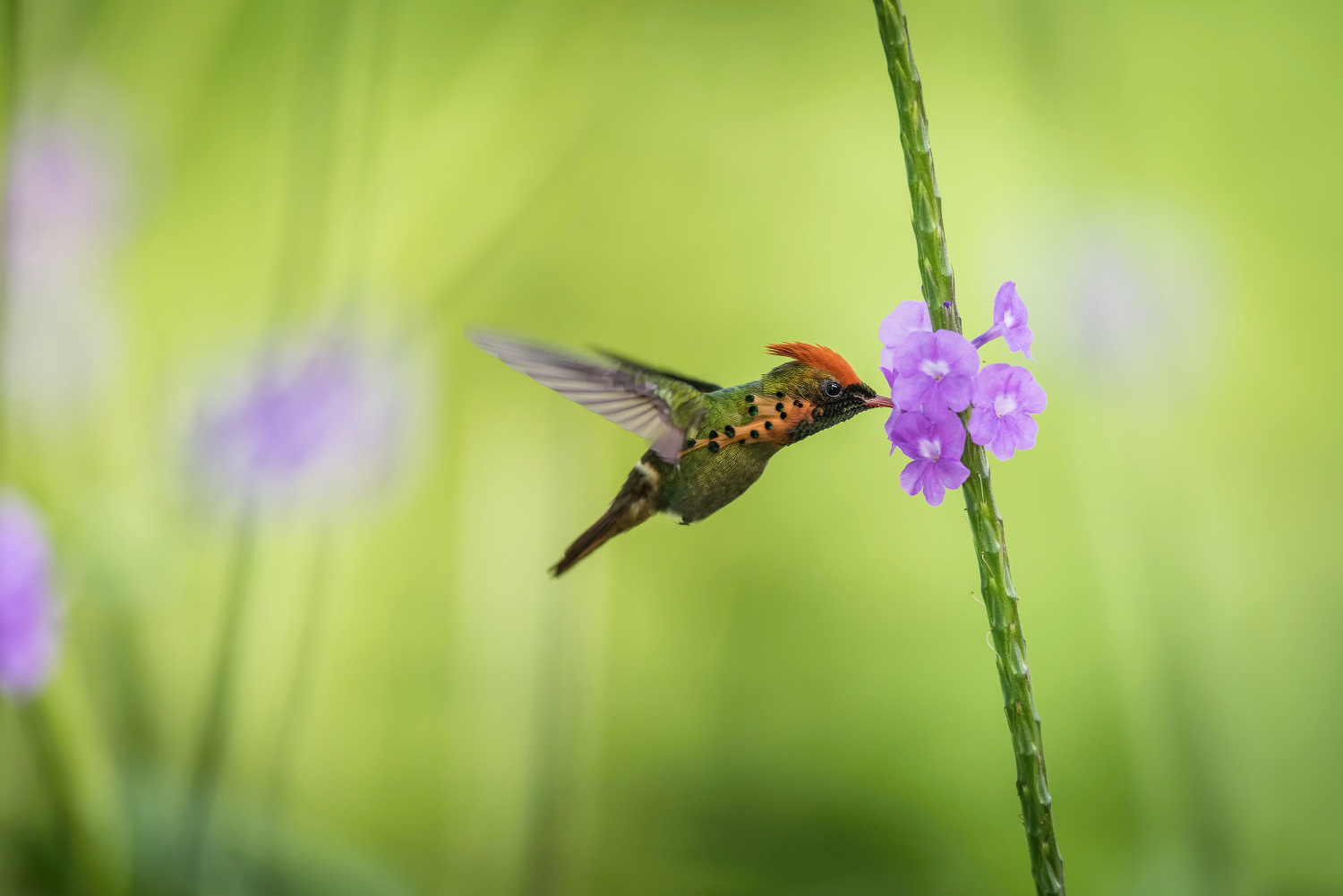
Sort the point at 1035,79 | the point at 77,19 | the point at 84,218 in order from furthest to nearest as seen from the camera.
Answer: the point at 84,218 < the point at 77,19 < the point at 1035,79

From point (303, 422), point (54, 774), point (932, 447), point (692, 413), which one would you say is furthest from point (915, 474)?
point (303, 422)

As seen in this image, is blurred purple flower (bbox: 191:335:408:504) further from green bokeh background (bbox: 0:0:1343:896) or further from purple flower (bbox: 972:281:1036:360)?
purple flower (bbox: 972:281:1036:360)

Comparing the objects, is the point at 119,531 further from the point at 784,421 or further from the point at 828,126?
the point at 828,126

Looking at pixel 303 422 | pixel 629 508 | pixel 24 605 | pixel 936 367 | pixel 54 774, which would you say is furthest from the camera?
pixel 303 422

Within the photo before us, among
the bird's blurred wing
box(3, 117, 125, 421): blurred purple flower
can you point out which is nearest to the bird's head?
the bird's blurred wing

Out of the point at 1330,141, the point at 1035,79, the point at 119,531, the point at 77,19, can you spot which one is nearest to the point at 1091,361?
the point at 1035,79

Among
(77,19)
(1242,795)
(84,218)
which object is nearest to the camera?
(1242,795)

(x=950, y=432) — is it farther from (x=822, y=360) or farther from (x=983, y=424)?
(x=822, y=360)
